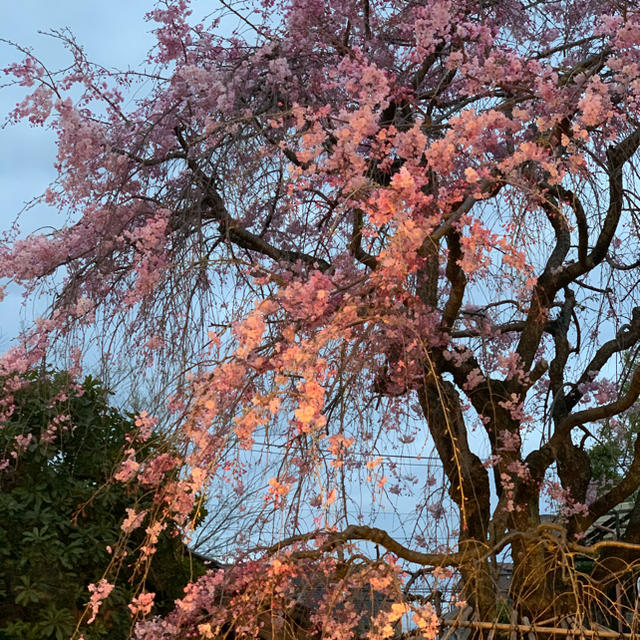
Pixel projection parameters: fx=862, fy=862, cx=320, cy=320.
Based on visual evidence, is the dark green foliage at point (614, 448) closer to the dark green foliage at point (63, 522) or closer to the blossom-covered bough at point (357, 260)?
the blossom-covered bough at point (357, 260)

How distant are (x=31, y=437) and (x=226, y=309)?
1.11 metres

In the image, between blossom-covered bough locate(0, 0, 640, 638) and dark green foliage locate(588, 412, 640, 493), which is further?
dark green foliage locate(588, 412, 640, 493)

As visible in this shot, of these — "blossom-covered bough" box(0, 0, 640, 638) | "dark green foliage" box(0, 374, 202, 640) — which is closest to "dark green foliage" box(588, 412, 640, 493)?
"blossom-covered bough" box(0, 0, 640, 638)

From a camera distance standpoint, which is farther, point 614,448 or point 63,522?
point 614,448

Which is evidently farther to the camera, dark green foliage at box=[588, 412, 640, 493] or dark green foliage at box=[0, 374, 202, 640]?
dark green foliage at box=[588, 412, 640, 493]

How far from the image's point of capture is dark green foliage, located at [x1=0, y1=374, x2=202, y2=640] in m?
3.77

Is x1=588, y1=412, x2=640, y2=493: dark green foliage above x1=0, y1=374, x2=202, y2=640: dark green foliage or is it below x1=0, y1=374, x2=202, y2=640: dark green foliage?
above

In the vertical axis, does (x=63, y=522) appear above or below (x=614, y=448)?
below

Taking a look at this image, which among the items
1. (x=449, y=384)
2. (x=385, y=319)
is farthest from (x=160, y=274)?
(x=449, y=384)

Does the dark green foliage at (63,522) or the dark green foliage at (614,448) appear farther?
the dark green foliage at (614,448)

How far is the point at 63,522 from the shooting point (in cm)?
394

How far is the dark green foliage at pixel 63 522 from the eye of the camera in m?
3.77

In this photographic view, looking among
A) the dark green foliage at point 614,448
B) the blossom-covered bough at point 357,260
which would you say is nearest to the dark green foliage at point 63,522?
the blossom-covered bough at point 357,260

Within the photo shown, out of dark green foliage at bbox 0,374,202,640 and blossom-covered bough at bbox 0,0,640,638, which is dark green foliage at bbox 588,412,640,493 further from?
dark green foliage at bbox 0,374,202,640
